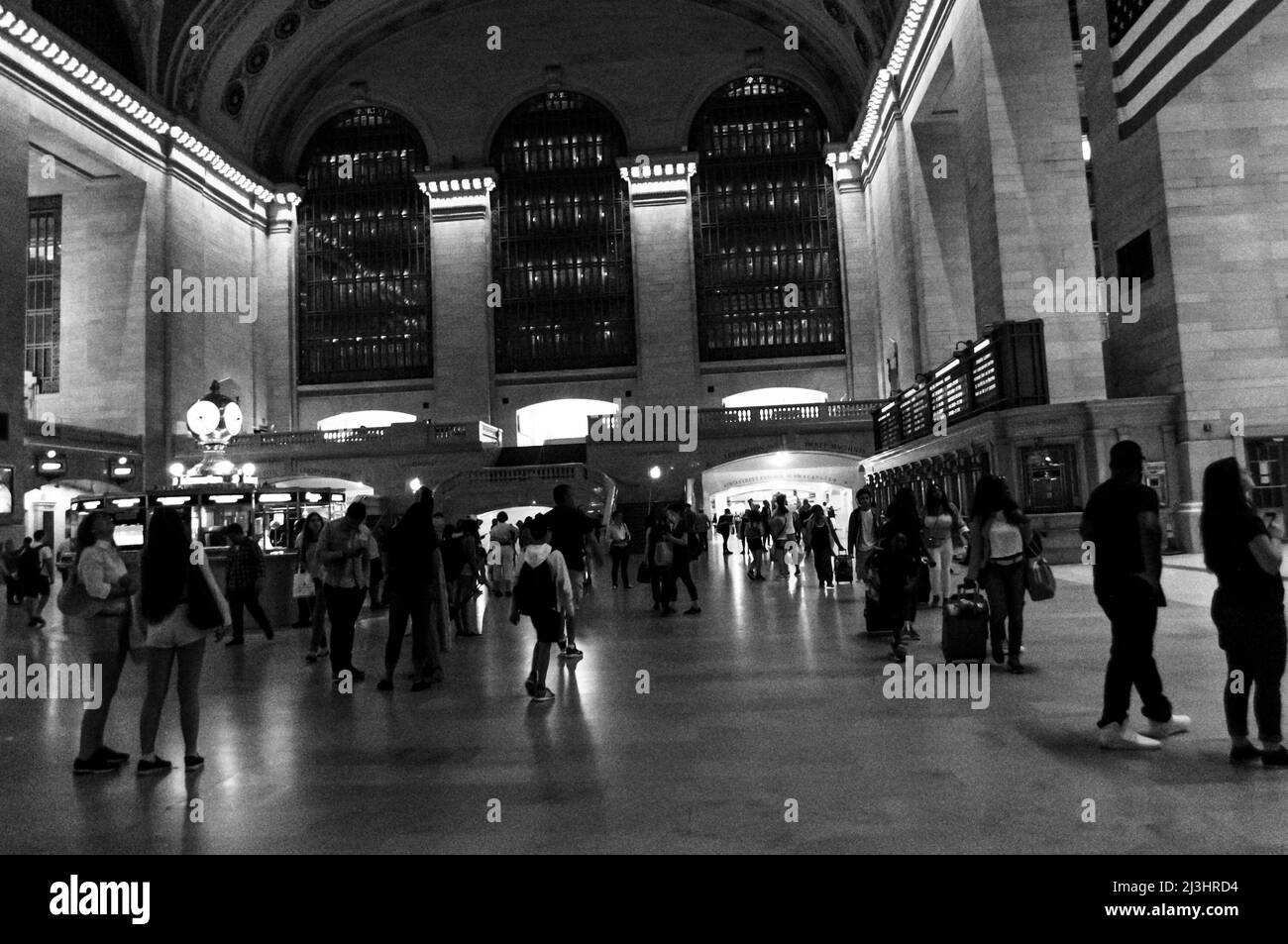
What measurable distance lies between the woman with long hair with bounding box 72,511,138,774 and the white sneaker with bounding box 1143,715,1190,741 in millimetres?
5151

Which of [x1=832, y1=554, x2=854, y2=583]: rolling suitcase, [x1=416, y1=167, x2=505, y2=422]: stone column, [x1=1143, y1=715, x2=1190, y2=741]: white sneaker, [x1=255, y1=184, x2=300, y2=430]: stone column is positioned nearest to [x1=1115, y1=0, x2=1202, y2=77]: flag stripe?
[x1=1143, y1=715, x2=1190, y2=741]: white sneaker

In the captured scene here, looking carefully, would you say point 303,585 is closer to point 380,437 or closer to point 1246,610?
point 1246,610

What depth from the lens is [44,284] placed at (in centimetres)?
2769

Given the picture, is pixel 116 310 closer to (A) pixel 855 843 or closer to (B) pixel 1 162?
(B) pixel 1 162

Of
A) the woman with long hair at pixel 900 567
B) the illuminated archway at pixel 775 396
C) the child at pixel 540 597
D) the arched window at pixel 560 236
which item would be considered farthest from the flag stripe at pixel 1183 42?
the arched window at pixel 560 236

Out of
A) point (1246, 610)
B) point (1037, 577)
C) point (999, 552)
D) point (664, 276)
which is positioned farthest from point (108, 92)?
point (1246, 610)

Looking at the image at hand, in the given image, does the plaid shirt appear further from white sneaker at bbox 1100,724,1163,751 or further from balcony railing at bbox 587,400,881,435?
balcony railing at bbox 587,400,881,435

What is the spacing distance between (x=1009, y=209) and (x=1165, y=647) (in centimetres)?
1133

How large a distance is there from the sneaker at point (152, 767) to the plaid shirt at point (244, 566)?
17.2ft

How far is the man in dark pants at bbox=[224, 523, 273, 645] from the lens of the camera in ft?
30.5

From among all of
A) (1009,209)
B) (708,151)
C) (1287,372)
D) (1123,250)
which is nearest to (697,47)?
(708,151)

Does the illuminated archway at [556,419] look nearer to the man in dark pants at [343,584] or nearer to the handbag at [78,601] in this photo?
the man in dark pants at [343,584]

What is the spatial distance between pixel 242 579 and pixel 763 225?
1075 inches
